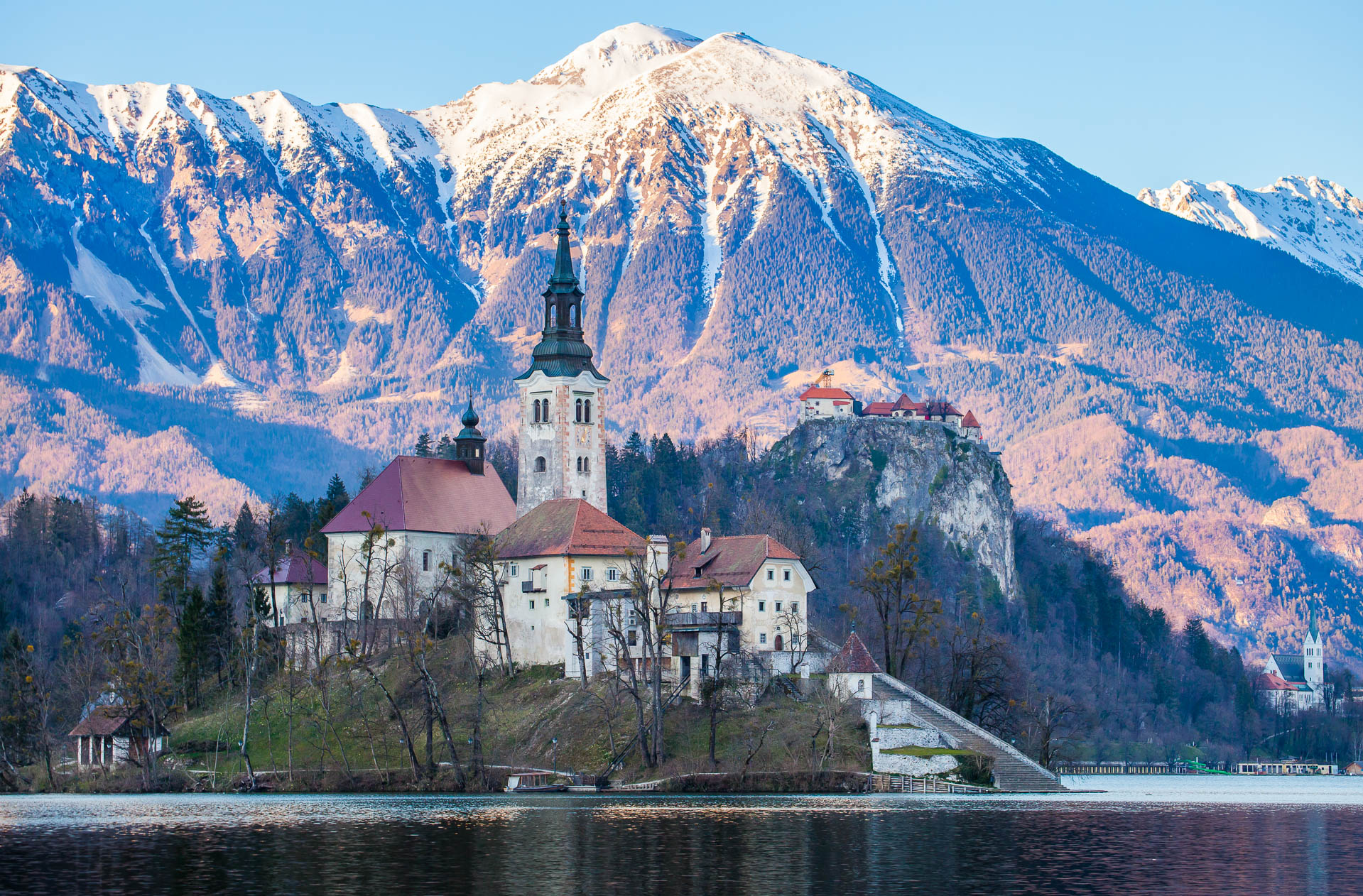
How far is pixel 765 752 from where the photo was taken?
102 metres

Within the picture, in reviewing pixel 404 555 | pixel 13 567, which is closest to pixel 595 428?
pixel 404 555

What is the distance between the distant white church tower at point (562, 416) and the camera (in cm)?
14050

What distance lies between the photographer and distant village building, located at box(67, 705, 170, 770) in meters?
112

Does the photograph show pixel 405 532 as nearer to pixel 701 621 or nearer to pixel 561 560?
pixel 561 560

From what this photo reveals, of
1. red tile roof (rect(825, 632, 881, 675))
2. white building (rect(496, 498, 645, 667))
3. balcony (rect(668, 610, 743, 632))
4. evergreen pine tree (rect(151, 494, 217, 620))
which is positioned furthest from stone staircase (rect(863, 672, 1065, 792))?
evergreen pine tree (rect(151, 494, 217, 620))

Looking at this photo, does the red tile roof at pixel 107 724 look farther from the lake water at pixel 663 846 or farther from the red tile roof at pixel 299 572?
the red tile roof at pixel 299 572

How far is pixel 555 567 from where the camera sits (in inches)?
4616

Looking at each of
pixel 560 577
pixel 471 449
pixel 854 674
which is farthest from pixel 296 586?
pixel 854 674

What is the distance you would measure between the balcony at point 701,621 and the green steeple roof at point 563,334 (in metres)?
34.5

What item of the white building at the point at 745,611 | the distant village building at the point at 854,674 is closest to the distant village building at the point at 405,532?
the white building at the point at 745,611

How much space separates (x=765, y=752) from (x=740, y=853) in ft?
110

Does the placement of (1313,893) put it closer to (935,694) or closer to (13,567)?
(935,694)

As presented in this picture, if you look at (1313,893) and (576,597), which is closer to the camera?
(1313,893)

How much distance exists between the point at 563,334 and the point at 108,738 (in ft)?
151
